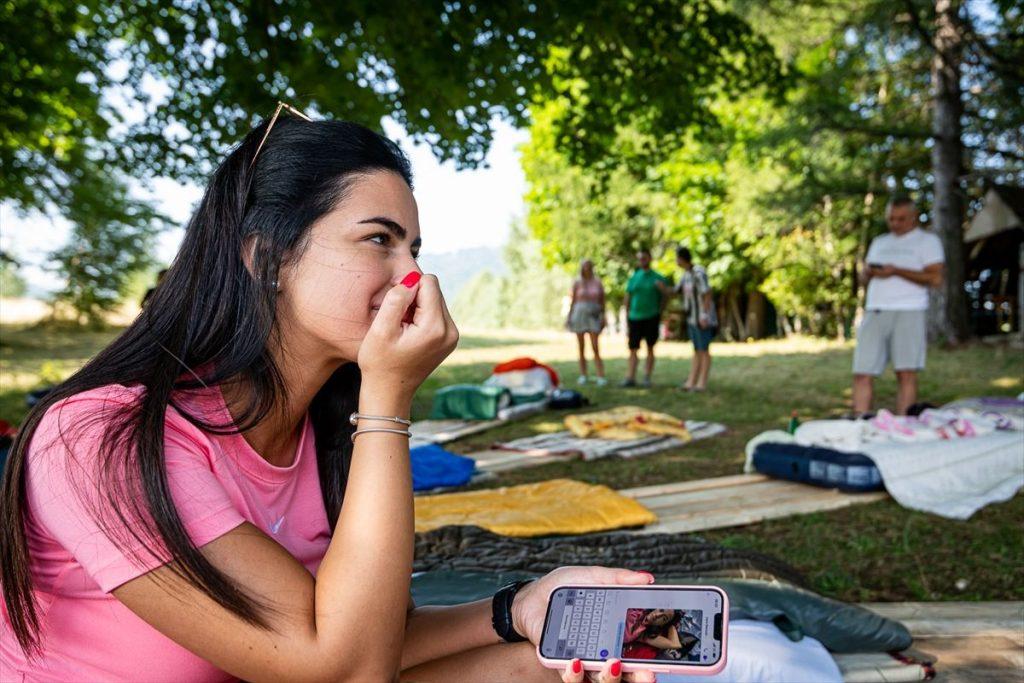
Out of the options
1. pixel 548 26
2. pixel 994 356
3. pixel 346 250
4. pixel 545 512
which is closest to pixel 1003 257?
pixel 994 356

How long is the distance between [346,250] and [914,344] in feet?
21.1

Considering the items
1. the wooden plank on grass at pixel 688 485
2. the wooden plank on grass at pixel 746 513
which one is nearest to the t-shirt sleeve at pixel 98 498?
the wooden plank on grass at pixel 746 513

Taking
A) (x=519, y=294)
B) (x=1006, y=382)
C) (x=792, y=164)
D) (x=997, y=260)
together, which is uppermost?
(x=792, y=164)

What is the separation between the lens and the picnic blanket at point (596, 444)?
20.5 feet

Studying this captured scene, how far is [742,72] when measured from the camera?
8.29m

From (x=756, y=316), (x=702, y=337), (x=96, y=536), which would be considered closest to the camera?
(x=96, y=536)

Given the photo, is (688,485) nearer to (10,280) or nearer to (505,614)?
(505,614)

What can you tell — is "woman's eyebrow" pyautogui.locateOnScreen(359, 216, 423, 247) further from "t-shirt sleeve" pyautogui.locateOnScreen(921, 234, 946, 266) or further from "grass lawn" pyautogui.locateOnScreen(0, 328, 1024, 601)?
"t-shirt sleeve" pyautogui.locateOnScreen(921, 234, 946, 266)

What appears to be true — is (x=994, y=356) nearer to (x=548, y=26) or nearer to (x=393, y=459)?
(x=548, y=26)

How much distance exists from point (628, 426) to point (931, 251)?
2975 mm

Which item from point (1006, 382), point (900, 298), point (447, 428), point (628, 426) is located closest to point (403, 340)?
point (628, 426)

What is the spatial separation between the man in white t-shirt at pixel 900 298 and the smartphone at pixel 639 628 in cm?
596

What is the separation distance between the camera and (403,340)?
1284 millimetres

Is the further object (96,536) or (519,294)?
(519,294)
